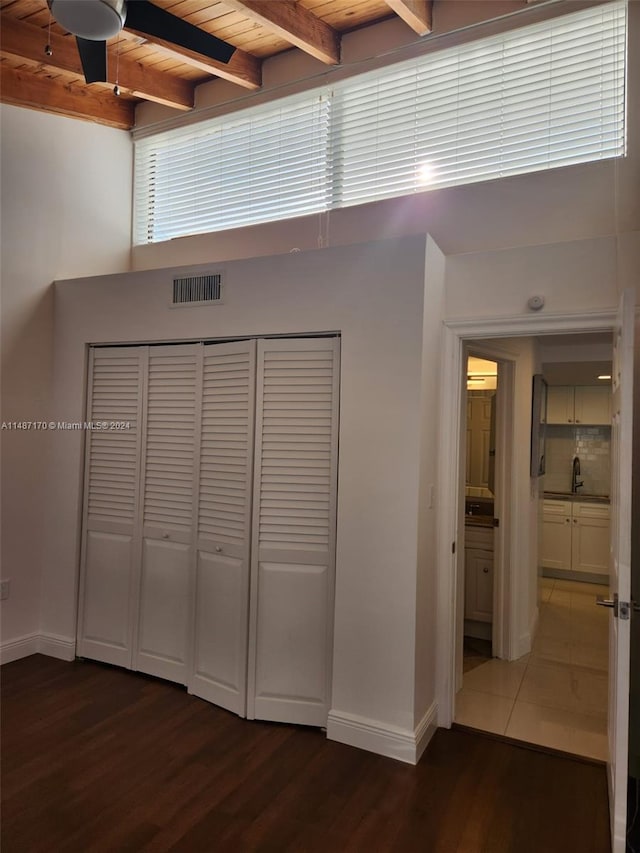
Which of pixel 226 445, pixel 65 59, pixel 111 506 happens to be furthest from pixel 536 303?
pixel 65 59

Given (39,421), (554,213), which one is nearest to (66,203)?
(39,421)

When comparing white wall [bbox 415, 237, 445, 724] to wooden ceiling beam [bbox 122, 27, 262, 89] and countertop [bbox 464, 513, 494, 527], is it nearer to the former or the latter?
countertop [bbox 464, 513, 494, 527]

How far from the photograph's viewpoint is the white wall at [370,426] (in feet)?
8.96

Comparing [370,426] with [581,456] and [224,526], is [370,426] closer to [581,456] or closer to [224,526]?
[224,526]

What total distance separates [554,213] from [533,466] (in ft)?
6.28

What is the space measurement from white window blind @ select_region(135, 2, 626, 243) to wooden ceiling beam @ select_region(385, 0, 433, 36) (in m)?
0.20

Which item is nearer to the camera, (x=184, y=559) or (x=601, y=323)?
(x=601, y=323)

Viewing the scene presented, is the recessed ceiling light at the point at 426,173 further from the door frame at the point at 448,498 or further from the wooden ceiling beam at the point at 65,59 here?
the wooden ceiling beam at the point at 65,59

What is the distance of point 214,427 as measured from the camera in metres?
3.29

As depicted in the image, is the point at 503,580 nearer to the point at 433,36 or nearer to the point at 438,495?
the point at 438,495

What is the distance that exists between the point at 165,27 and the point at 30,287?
214 cm

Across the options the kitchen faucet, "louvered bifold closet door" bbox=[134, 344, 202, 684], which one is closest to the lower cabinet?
"louvered bifold closet door" bbox=[134, 344, 202, 684]

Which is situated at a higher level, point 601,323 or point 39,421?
point 601,323

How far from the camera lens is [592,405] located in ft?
20.5
